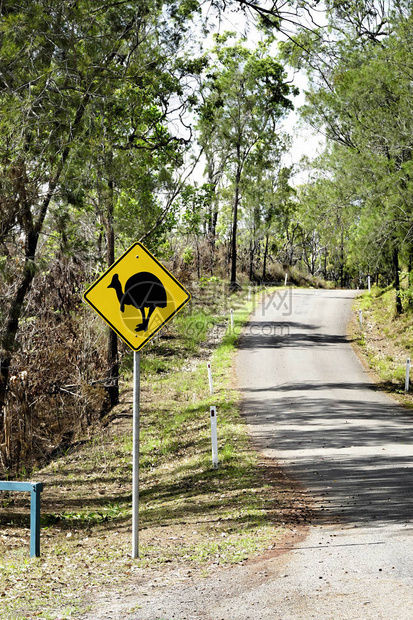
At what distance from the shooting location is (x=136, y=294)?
7414mm

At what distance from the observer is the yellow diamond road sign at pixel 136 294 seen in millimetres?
7348

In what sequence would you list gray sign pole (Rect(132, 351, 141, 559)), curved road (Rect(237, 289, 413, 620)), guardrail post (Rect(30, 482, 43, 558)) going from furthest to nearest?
guardrail post (Rect(30, 482, 43, 558)), gray sign pole (Rect(132, 351, 141, 559)), curved road (Rect(237, 289, 413, 620))

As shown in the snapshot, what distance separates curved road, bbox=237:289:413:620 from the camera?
5.73 meters

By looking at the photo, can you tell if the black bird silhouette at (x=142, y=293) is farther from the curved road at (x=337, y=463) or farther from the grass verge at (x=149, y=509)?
the curved road at (x=337, y=463)

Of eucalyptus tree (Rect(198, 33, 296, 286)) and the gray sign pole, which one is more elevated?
eucalyptus tree (Rect(198, 33, 296, 286))

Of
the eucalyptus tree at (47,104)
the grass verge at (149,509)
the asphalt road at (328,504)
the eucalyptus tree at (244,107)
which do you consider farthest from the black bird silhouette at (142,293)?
Result: the eucalyptus tree at (244,107)

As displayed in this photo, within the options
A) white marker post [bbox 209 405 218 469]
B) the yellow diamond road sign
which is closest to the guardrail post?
the yellow diamond road sign

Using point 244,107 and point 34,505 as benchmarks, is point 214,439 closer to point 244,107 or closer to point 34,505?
point 34,505

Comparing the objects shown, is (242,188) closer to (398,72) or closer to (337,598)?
(398,72)

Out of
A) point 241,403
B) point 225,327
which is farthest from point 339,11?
point 225,327

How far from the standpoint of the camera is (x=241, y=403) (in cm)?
1817

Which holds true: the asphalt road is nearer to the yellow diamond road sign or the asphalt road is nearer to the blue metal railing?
the blue metal railing

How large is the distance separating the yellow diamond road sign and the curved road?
2.84m

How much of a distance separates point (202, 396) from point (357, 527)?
39.2 ft
